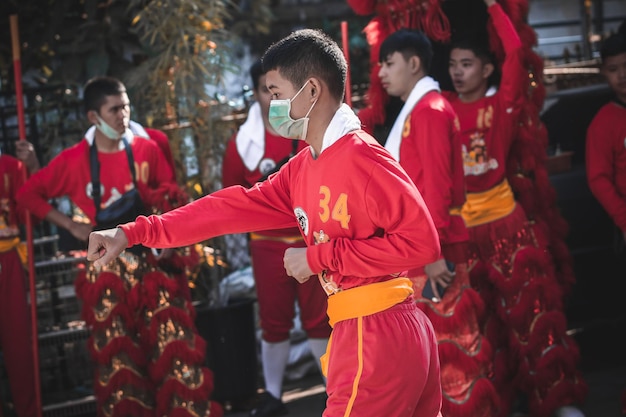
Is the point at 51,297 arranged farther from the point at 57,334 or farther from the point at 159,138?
the point at 159,138

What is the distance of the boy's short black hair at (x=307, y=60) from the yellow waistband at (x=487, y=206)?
2260mm

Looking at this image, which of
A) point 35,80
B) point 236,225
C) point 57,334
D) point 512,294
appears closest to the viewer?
point 236,225

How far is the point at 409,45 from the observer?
5.34 metres

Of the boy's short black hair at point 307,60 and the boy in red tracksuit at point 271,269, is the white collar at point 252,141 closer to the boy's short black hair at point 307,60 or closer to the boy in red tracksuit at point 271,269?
the boy in red tracksuit at point 271,269

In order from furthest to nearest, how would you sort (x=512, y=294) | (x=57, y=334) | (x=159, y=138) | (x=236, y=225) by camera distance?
1. (x=57, y=334)
2. (x=159, y=138)
3. (x=512, y=294)
4. (x=236, y=225)

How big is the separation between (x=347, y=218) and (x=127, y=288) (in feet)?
8.40

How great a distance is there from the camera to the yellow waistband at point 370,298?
351 centimetres

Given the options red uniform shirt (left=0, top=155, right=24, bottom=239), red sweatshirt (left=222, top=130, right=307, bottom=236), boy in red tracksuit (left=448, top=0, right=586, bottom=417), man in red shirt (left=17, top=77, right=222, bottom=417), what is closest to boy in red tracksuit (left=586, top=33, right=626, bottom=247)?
boy in red tracksuit (left=448, top=0, right=586, bottom=417)

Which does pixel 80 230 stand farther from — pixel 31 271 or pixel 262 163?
pixel 262 163

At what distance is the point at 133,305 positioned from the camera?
18.7 ft

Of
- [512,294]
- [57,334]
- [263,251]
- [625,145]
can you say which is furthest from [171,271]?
[625,145]

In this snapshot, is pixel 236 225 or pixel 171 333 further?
pixel 171 333

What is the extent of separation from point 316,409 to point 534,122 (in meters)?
2.32

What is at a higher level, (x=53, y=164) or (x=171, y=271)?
(x=53, y=164)
